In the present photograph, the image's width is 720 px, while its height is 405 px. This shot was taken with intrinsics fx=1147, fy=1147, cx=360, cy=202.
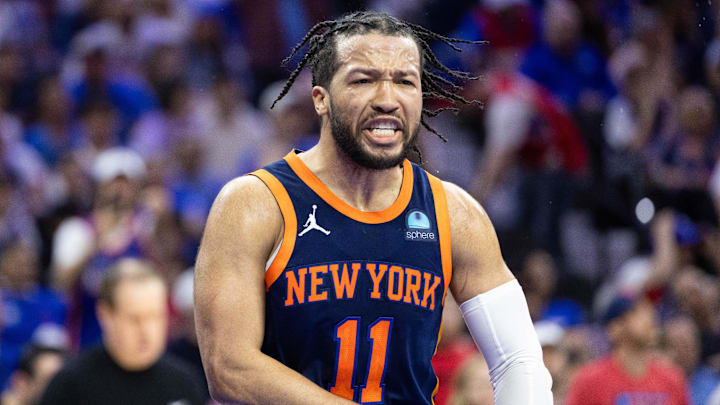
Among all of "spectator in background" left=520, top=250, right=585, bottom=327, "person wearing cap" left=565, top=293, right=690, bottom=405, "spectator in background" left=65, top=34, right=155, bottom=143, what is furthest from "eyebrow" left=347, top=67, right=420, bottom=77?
"spectator in background" left=65, top=34, right=155, bottom=143

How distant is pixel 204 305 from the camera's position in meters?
2.99

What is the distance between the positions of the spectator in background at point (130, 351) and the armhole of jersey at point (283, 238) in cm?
204

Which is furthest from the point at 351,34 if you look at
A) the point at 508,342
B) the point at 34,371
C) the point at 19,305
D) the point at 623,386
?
the point at 19,305

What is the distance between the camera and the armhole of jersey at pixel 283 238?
303 centimetres

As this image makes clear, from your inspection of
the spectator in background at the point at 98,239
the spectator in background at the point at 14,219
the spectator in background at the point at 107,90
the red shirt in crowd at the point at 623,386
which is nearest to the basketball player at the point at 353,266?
the red shirt in crowd at the point at 623,386

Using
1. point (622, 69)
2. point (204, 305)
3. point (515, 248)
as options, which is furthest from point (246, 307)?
point (622, 69)

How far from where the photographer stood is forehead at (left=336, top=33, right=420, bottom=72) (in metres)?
3.10

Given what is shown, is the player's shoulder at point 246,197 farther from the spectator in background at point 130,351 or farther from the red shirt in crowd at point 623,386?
the red shirt in crowd at point 623,386

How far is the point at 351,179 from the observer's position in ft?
10.6

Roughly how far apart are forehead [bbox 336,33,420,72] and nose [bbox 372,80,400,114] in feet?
0.17

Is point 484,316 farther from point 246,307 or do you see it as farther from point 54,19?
point 54,19

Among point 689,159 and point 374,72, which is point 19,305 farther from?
point 374,72

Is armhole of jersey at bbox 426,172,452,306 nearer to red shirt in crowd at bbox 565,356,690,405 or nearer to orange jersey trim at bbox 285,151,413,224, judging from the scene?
orange jersey trim at bbox 285,151,413,224

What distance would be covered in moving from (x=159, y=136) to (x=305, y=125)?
156cm
